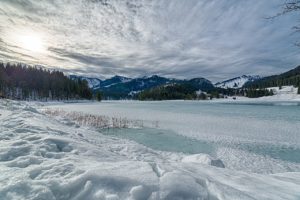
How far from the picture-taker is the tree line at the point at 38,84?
328 feet

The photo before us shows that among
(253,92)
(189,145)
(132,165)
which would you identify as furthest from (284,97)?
(132,165)

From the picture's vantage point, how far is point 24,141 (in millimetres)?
7035

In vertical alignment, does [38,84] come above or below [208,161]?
above

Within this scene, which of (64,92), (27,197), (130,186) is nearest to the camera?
(27,197)

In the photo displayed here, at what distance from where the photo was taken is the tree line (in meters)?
99.9

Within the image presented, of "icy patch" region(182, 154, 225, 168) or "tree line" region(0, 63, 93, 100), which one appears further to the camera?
"tree line" region(0, 63, 93, 100)

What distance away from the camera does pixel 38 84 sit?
11225cm

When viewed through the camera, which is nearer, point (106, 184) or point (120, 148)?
point (106, 184)

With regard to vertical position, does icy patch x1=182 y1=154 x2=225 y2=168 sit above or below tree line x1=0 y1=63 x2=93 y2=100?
below

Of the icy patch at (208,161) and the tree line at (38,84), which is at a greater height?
the tree line at (38,84)

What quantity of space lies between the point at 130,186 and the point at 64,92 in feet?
421

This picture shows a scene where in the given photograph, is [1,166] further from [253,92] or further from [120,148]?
[253,92]

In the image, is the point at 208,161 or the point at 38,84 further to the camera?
the point at 38,84

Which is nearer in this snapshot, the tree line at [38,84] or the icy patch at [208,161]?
the icy patch at [208,161]
